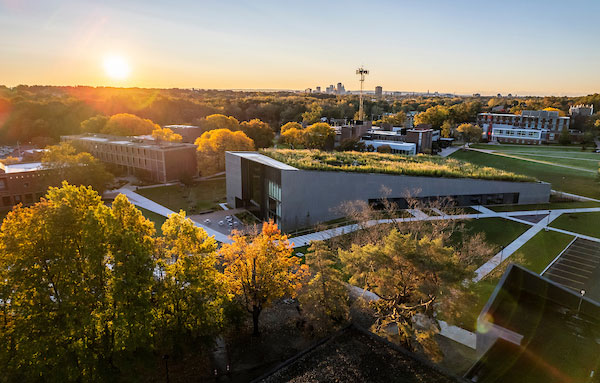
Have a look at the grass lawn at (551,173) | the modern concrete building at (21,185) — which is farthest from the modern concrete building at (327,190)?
the modern concrete building at (21,185)

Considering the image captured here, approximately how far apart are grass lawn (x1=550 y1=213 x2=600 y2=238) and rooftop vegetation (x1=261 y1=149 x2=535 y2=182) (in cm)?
664

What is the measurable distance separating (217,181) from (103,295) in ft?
152

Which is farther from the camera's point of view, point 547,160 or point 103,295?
point 547,160

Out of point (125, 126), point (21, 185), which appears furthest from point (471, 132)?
point (21, 185)

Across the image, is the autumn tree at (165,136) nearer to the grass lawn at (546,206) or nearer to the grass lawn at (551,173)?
the grass lawn at (546,206)

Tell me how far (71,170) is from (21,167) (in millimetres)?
8791

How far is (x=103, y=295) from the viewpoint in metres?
15.4

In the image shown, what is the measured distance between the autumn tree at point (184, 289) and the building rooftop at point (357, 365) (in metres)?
5.98

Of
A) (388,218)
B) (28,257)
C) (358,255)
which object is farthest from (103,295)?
(388,218)

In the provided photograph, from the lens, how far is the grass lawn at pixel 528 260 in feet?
76.7

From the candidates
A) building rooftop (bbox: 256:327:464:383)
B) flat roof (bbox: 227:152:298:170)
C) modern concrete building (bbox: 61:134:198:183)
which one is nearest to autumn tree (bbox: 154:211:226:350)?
building rooftop (bbox: 256:327:464:383)

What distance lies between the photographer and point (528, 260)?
97.8 ft

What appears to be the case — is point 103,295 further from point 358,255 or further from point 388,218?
point 388,218

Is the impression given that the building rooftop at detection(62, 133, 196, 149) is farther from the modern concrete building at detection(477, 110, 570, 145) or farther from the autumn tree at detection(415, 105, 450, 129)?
the modern concrete building at detection(477, 110, 570, 145)
